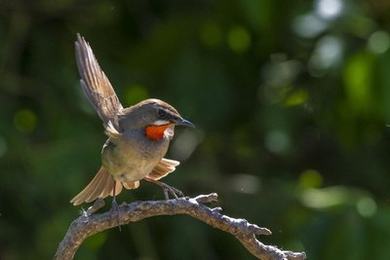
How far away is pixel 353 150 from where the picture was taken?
5340mm

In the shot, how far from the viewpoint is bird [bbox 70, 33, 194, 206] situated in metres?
2.87

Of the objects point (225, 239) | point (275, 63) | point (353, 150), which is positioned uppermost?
point (275, 63)

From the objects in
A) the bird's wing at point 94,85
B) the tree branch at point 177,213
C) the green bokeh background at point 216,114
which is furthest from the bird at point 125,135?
the green bokeh background at point 216,114

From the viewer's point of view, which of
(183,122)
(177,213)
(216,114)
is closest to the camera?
(177,213)

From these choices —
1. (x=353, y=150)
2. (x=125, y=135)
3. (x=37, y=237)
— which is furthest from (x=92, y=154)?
(x=125, y=135)

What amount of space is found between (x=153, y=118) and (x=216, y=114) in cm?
220

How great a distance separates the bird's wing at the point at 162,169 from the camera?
9.58ft

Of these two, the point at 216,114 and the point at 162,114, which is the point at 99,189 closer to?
the point at 162,114

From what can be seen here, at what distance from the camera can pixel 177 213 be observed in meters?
2.33

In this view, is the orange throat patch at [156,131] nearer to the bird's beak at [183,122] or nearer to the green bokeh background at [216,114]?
the bird's beak at [183,122]

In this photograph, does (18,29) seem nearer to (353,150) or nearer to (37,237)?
(37,237)

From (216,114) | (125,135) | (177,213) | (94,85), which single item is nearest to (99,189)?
(125,135)

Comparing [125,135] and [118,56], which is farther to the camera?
[118,56]

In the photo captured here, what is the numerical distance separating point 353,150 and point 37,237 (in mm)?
1372
